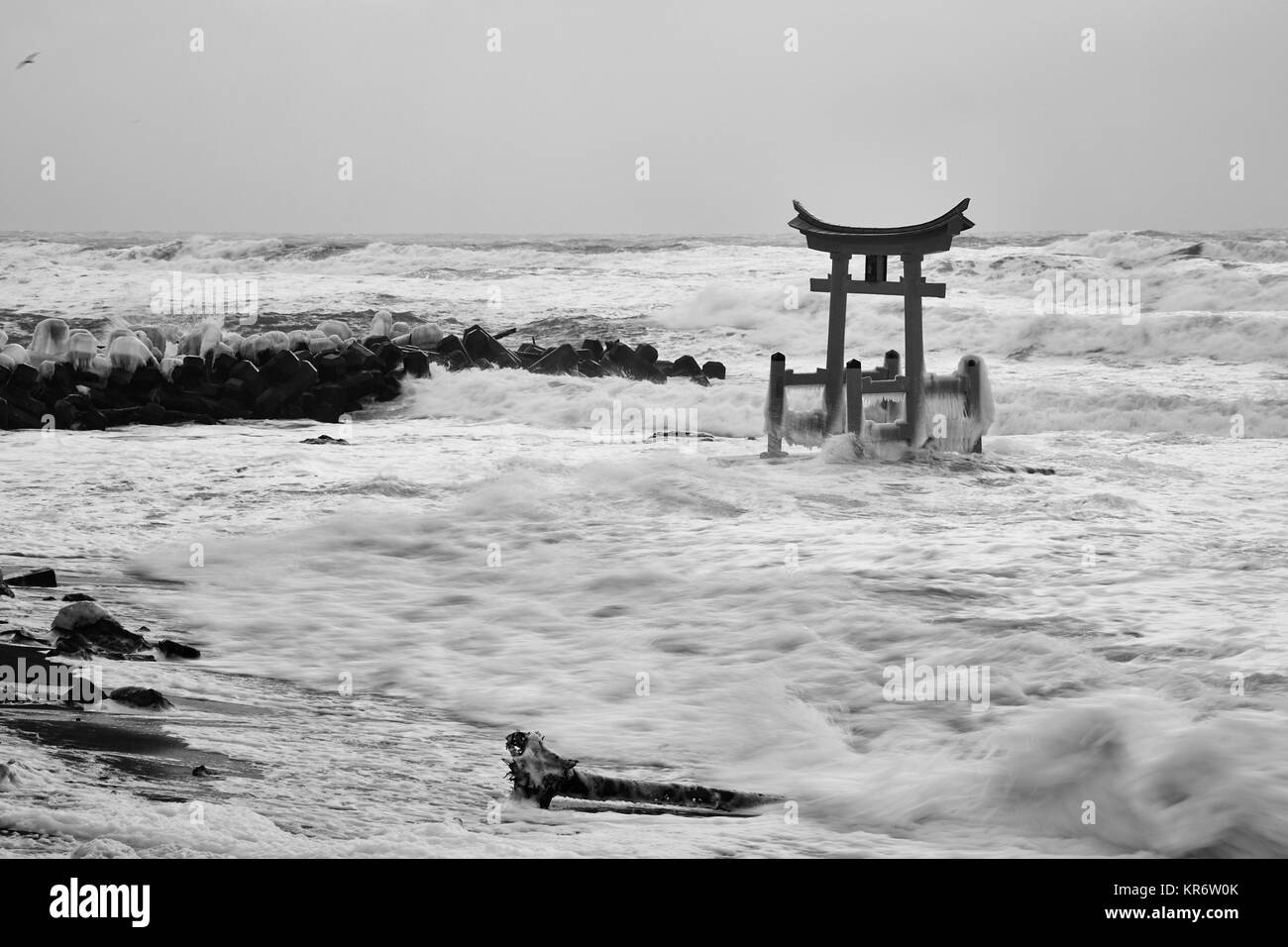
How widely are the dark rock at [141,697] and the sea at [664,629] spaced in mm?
54

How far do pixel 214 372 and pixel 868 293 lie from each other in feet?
27.1

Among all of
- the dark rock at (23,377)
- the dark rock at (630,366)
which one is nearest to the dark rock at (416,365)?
the dark rock at (630,366)

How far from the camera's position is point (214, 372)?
611 inches

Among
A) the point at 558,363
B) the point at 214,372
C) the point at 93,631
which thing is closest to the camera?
the point at 93,631

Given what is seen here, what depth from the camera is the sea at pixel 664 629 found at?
12.9ft

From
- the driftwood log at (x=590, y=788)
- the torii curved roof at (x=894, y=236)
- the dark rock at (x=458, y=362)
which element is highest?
the torii curved roof at (x=894, y=236)

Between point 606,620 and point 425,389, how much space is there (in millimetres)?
10638

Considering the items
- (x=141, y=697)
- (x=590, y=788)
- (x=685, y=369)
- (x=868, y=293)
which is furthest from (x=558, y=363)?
(x=590, y=788)

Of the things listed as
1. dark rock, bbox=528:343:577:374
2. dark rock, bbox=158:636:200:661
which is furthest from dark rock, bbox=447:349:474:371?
dark rock, bbox=158:636:200:661

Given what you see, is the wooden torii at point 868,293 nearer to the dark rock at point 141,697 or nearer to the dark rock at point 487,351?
the dark rock at point 487,351

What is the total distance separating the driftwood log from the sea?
94 millimetres

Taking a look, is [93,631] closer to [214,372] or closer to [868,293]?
[868,293]
